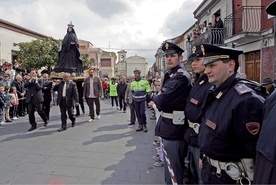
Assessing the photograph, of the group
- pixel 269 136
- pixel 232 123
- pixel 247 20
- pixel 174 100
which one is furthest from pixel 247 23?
pixel 269 136

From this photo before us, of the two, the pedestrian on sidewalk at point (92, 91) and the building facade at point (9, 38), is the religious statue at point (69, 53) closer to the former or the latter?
the pedestrian on sidewalk at point (92, 91)

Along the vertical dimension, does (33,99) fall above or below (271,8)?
below

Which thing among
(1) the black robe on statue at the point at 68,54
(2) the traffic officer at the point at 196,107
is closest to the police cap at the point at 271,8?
(2) the traffic officer at the point at 196,107

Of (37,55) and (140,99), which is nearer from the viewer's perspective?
(140,99)

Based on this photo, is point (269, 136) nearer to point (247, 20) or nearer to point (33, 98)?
point (33, 98)

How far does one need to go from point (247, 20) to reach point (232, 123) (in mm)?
11449

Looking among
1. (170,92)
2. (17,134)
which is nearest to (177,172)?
(170,92)

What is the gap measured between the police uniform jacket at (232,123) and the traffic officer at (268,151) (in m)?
0.55

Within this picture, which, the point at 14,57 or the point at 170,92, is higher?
the point at 14,57

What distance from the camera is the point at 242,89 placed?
1.81 m

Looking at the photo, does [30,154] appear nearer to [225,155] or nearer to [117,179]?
[117,179]

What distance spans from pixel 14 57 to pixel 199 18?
62.6 feet

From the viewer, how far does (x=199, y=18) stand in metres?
20.3

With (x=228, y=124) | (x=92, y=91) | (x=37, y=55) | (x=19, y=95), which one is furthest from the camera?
(x=37, y=55)
